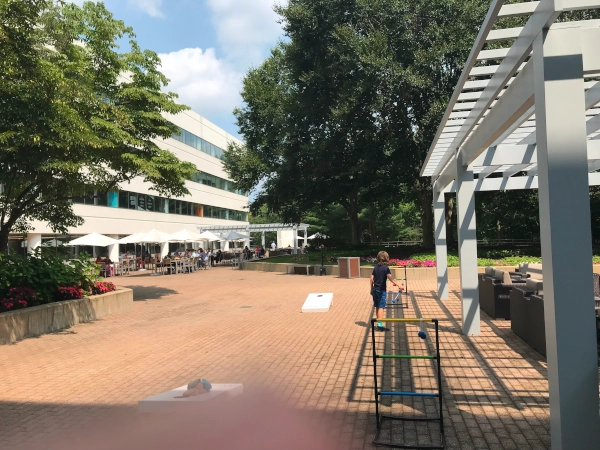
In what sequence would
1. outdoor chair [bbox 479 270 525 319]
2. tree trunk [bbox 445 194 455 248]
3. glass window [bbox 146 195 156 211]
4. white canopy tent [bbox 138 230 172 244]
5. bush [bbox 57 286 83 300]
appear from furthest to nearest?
glass window [bbox 146 195 156 211]
white canopy tent [bbox 138 230 172 244]
tree trunk [bbox 445 194 455 248]
bush [bbox 57 286 83 300]
outdoor chair [bbox 479 270 525 319]

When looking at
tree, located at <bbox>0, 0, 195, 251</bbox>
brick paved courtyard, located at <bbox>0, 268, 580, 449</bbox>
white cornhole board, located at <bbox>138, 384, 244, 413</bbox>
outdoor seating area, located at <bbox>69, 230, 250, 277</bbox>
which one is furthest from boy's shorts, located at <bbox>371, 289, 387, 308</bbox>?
outdoor seating area, located at <bbox>69, 230, 250, 277</bbox>

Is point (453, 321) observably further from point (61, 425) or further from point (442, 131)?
point (61, 425)

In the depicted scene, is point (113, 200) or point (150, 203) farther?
point (150, 203)

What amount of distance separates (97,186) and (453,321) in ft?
36.8

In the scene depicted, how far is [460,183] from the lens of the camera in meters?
8.78

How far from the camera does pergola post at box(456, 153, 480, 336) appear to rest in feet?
28.6

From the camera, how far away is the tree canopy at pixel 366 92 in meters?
22.0

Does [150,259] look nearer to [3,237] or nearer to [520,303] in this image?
[3,237]

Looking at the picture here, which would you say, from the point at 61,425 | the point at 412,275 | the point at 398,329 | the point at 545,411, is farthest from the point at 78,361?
the point at 412,275

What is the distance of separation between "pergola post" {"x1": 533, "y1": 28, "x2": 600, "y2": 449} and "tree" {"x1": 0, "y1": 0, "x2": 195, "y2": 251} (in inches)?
326

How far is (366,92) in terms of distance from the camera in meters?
22.7

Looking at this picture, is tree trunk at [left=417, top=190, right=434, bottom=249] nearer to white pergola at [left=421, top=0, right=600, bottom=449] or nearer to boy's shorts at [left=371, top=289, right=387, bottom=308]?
boy's shorts at [left=371, top=289, right=387, bottom=308]

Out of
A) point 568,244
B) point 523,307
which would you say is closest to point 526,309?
point 523,307

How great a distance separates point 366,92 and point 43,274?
16173mm
